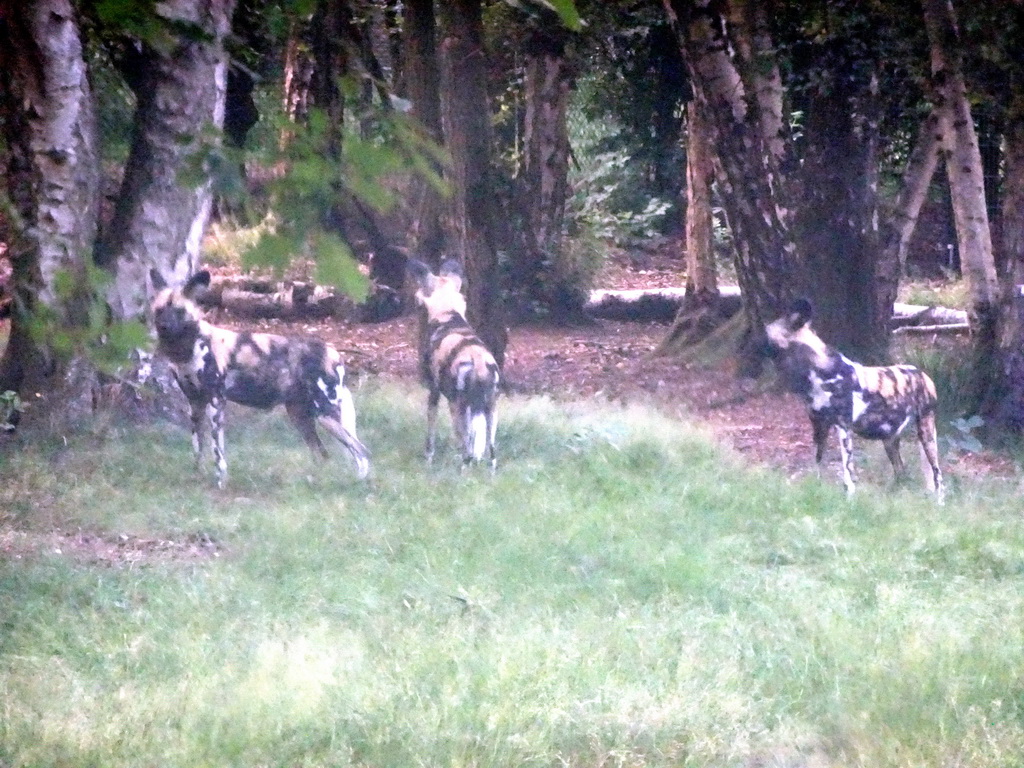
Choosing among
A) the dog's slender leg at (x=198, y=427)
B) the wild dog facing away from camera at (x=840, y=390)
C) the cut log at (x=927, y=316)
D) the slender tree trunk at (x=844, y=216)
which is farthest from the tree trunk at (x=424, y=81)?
the cut log at (x=927, y=316)

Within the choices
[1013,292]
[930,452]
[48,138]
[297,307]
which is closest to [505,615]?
[930,452]

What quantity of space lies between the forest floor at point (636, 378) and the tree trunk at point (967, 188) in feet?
2.94

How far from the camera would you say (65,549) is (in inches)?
268

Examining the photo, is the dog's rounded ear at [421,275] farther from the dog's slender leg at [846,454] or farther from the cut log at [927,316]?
the cut log at [927,316]

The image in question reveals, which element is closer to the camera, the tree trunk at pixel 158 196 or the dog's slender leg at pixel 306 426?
the dog's slender leg at pixel 306 426

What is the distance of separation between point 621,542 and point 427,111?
22.3 ft

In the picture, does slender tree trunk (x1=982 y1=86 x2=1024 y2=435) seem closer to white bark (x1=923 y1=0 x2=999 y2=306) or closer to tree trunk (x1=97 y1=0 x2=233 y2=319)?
white bark (x1=923 y1=0 x2=999 y2=306)

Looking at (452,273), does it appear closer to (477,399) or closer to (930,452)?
(477,399)

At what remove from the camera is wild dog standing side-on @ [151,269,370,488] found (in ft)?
27.2

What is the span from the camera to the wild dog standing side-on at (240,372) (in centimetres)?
829

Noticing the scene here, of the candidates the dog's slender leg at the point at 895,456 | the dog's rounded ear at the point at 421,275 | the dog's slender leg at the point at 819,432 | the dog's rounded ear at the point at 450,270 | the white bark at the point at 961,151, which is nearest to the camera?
the dog's slender leg at the point at 819,432

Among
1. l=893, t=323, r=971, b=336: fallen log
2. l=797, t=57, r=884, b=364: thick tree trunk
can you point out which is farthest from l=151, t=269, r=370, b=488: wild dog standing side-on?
l=893, t=323, r=971, b=336: fallen log

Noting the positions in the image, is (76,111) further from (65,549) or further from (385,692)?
(385,692)

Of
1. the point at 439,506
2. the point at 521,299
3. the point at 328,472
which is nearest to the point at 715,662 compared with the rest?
the point at 439,506
